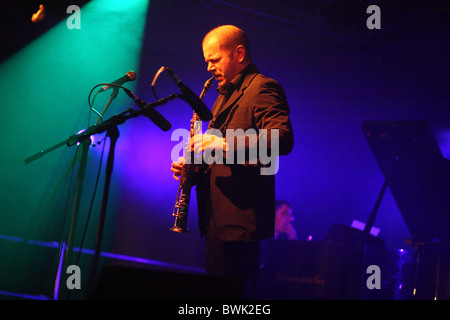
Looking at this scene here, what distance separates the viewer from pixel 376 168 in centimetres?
547

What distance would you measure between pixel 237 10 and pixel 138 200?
2572mm

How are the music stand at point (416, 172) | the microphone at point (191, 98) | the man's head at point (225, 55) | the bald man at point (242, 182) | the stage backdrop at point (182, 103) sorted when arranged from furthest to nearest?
the stage backdrop at point (182, 103) → the music stand at point (416, 172) → the man's head at point (225, 55) → the bald man at point (242, 182) → the microphone at point (191, 98)

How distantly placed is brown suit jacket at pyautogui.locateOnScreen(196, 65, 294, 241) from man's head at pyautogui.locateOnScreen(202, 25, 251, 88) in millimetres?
208

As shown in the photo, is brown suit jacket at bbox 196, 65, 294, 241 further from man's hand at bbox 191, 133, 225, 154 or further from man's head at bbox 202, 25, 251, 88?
man's head at bbox 202, 25, 251, 88

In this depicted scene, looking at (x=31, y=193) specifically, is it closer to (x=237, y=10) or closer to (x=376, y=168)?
(x=237, y=10)

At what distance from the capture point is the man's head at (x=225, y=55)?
2246 millimetres

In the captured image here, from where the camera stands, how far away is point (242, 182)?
192 cm

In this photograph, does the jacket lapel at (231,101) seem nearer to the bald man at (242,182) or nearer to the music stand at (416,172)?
the bald man at (242,182)

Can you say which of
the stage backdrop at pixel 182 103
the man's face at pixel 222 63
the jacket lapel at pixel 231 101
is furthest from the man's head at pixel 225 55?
the stage backdrop at pixel 182 103

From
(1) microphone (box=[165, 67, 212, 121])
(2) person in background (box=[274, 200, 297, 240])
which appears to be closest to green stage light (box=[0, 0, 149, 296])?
(2) person in background (box=[274, 200, 297, 240])

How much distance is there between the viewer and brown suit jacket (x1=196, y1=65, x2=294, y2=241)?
1.87m

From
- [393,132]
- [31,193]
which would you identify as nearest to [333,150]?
[393,132]

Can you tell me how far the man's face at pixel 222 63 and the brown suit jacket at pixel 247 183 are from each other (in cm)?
20
